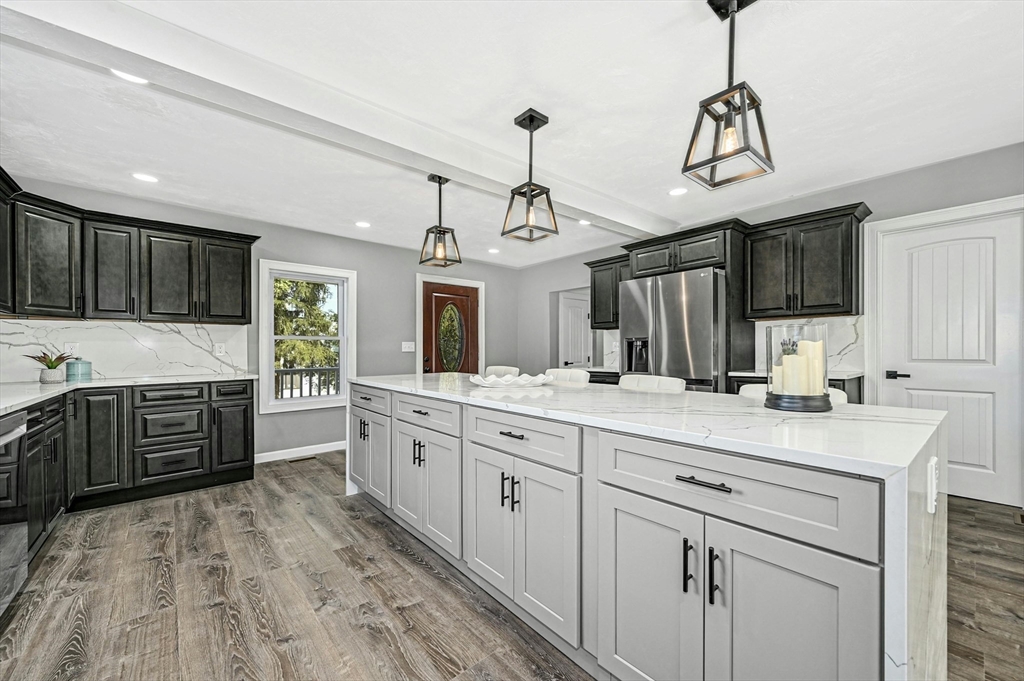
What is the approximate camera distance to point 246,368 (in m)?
4.48

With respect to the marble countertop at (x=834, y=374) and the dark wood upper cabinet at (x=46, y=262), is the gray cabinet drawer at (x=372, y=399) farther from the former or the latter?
the marble countertop at (x=834, y=374)

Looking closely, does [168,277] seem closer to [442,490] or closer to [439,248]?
[439,248]

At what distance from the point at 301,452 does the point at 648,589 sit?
442 cm

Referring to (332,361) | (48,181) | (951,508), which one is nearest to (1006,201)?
(951,508)

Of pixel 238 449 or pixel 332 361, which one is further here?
pixel 332 361

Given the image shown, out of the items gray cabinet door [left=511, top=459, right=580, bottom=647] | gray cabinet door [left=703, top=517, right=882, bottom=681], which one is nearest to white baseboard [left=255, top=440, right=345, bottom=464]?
gray cabinet door [left=511, top=459, right=580, bottom=647]

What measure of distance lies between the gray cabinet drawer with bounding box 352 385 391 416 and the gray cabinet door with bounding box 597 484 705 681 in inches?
72.5

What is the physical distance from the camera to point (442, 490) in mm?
2354

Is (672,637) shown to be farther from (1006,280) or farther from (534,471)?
(1006,280)

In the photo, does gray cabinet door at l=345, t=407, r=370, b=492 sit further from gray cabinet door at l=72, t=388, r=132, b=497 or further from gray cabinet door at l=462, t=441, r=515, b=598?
gray cabinet door at l=72, t=388, r=132, b=497

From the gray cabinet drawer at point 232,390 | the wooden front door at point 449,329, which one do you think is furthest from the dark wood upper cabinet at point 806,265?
the gray cabinet drawer at point 232,390

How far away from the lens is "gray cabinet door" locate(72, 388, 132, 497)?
320 centimetres

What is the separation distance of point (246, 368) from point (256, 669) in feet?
11.3

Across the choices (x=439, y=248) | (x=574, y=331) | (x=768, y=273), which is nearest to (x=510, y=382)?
(x=439, y=248)
